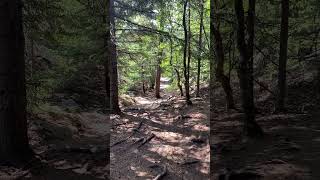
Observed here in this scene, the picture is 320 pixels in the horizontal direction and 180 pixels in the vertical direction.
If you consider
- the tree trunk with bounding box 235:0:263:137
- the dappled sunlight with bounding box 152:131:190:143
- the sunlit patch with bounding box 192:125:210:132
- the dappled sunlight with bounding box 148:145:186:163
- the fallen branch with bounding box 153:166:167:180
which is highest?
the tree trunk with bounding box 235:0:263:137

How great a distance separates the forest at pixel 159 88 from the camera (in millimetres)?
2441

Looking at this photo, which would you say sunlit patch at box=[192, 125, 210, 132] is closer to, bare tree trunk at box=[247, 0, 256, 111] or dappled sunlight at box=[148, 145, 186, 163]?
dappled sunlight at box=[148, 145, 186, 163]

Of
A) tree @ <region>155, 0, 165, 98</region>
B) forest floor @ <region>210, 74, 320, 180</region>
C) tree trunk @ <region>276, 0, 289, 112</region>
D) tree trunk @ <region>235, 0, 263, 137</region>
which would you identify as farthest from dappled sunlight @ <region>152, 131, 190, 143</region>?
tree trunk @ <region>276, 0, 289, 112</region>

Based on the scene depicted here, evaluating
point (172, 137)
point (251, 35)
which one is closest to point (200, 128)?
point (172, 137)

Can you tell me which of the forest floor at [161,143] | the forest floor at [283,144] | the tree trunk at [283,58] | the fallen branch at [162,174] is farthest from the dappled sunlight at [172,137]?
the tree trunk at [283,58]

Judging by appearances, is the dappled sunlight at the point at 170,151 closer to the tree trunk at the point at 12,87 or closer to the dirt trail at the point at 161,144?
the dirt trail at the point at 161,144

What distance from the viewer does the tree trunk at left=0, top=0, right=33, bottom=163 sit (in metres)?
3.19

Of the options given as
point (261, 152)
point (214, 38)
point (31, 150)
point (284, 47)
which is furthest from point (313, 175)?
point (31, 150)

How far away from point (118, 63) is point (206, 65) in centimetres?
109

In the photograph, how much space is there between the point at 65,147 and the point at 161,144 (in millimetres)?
964

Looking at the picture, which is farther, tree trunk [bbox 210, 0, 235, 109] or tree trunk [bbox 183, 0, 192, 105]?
tree trunk [bbox 183, 0, 192, 105]

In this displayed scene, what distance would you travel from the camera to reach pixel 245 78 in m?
2.56

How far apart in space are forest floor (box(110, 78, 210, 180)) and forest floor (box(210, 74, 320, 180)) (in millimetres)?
746

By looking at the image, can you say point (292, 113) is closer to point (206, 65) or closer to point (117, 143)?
point (206, 65)
